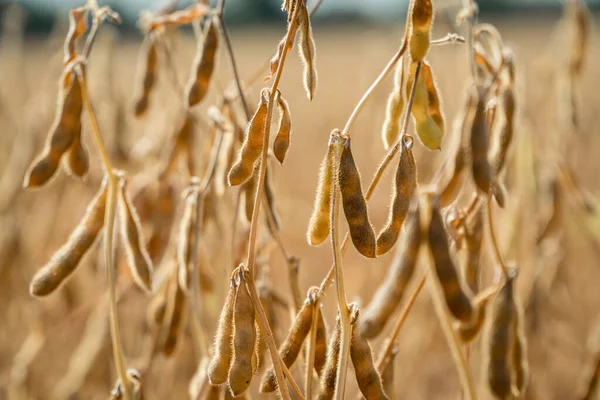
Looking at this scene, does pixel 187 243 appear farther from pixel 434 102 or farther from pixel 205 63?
pixel 434 102

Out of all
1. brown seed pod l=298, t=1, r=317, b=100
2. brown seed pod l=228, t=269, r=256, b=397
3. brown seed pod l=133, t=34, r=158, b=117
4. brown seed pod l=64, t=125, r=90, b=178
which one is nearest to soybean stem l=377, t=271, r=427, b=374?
brown seed pod l=228, t=269, r=256, b=397

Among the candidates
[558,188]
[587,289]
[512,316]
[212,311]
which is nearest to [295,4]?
[512,316]

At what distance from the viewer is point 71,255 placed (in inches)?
54.7

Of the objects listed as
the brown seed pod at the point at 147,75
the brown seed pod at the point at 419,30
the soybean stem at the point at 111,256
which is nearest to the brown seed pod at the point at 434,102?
the brown seed pod at the point at 419,30

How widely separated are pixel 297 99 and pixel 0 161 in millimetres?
8368

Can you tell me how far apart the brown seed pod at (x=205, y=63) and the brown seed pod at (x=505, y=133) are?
657 millimetres

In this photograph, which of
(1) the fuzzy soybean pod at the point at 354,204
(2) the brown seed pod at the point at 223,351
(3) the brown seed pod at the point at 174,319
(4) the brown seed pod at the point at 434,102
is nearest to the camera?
(1) the fuzzy soybean pod at the point at 354,204

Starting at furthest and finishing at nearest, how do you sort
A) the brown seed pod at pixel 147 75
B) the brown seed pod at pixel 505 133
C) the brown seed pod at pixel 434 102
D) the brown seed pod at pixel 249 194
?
the brown seed pod at pixel 147 75 < the brown seed pod at pixel 249 194 < the brown seed pod at pixel 505 133 < the brown seed pod at pixel 434 102

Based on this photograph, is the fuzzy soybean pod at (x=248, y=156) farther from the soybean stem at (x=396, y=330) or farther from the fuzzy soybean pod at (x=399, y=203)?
the soybean stem at (x=396, y=330)

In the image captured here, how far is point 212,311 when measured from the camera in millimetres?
2059

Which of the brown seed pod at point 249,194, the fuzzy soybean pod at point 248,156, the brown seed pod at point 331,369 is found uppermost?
the fuzzy soybean pod at point 248,156

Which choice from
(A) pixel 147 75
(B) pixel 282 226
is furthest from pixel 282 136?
(A) pixel 147 75

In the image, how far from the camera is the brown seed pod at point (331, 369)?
3.65 ft

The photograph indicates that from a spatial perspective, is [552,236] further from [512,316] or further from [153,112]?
[153,112]
